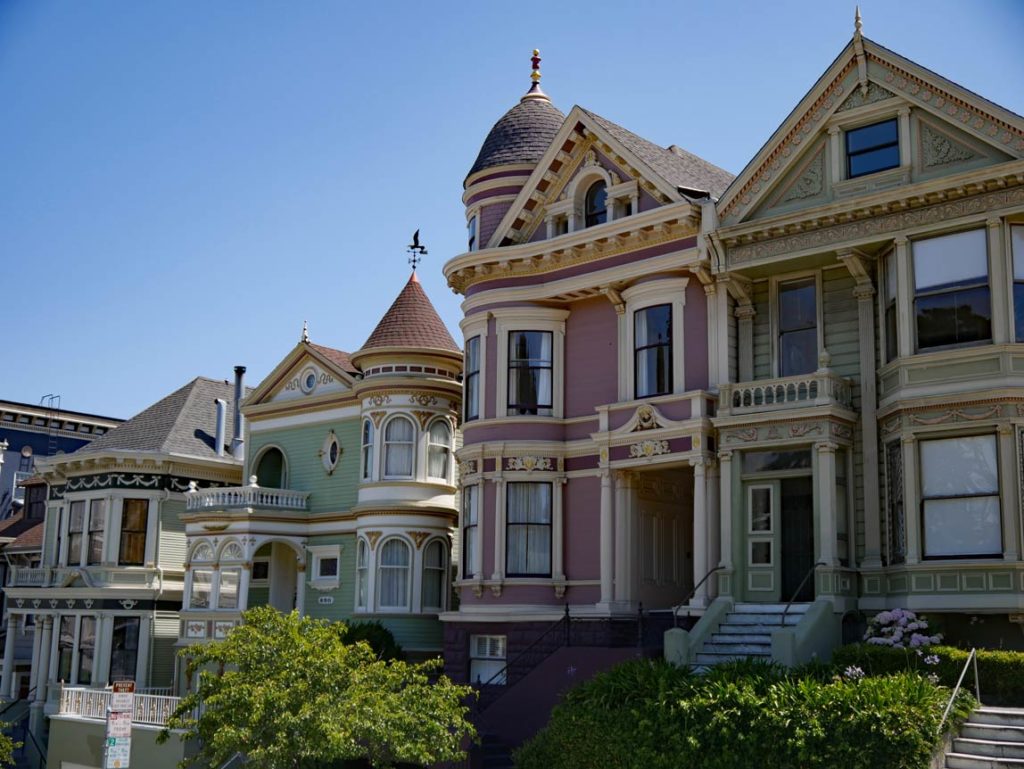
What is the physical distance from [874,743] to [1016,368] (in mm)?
7756

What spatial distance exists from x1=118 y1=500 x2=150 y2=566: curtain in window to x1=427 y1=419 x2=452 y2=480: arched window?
1133cm

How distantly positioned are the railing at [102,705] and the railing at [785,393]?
15.3 metres

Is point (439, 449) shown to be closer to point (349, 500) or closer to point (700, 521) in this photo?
point (349, 500)

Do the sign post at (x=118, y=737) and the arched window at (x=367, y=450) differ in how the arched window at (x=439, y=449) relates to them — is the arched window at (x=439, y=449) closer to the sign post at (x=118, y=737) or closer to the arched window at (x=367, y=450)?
the arched window at (x=367, y=450)

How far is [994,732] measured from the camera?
674 inches

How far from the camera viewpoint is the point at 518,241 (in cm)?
2927

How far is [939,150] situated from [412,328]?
16123mm

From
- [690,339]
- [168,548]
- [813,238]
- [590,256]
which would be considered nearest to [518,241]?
[590,256]

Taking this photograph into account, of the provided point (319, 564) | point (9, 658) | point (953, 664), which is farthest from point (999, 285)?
point (9, 658)

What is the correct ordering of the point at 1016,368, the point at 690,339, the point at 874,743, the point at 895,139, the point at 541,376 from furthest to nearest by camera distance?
the point at 541,376, the point at 690,339, the point at 895,139, the point at 1016,368, the point at 874,743

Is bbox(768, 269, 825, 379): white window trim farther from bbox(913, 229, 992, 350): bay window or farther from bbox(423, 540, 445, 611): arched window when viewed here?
bbox(423, 540, 445, 611): arched window

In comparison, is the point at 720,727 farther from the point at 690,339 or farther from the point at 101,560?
the point at 101,560

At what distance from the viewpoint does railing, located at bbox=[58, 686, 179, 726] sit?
1192 inches

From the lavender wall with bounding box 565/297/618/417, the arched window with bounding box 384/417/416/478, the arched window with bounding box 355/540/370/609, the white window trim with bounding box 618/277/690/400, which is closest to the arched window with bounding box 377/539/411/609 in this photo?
the arched window with bounding box 355/540/370/609
